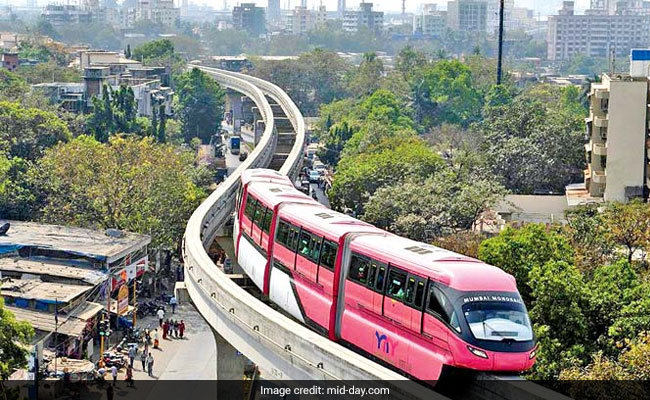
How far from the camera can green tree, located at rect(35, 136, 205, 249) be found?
5112 cm

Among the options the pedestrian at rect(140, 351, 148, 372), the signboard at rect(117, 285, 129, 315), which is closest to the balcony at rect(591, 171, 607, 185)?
the signboard at rect(117, 285, 129, 315)

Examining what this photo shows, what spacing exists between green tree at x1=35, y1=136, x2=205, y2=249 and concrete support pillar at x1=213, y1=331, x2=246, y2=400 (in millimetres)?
17913

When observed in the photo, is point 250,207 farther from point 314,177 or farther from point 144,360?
point 314,177

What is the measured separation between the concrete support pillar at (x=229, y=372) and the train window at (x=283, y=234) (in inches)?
162

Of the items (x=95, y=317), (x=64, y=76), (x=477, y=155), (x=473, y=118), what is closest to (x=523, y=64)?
(x=473, y=118)

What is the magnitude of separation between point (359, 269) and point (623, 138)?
32.0 m

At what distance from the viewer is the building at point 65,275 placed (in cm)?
3838

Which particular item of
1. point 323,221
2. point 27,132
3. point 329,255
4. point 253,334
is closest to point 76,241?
point 253,334

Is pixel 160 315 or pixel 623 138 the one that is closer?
pixel 160 315

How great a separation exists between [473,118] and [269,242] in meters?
82.8

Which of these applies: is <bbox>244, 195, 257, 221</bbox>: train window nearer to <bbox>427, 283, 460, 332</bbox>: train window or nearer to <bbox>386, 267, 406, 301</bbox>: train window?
<bbox>386, 267, 406, 301</bbox>: train window

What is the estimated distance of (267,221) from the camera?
29.4 metres

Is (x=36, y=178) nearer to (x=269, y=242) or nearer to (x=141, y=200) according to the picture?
(x=141, y=200)

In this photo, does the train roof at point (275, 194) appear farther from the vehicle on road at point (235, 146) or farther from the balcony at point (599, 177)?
the vehicle on road at point (235, 146)
